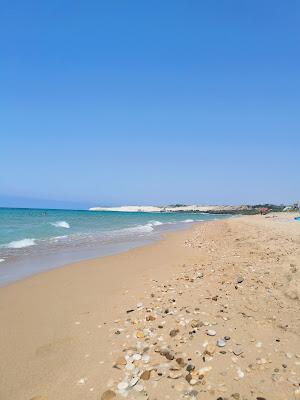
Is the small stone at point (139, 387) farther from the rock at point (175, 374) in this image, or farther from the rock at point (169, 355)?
the rock at point (169, 355)

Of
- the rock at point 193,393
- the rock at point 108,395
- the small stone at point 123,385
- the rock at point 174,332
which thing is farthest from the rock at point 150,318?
the rock at point 193,393

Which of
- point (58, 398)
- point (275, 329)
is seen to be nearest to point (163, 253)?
point (275, 329)

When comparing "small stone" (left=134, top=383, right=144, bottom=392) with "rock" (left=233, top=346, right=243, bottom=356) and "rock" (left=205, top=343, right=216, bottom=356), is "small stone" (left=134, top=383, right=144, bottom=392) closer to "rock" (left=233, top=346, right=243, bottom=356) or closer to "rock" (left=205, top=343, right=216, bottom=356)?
"rock" (left=205, top=343, right=216, bottom=356)

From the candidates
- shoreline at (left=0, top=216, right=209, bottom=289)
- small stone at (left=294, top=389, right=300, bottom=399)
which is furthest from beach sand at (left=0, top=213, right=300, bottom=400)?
shoreline at (left=0, top=216, right=209, bottom=289)

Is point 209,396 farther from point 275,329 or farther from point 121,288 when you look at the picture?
point 121,288

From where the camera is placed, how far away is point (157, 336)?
5488 mm

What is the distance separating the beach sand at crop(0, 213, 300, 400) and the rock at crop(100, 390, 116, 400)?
0.01 meters

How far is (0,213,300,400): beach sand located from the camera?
13.6 feet

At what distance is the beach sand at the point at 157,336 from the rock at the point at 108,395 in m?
0.01

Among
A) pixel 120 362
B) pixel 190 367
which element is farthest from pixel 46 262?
pixel 190 367

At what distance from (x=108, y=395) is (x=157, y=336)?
5.21ft

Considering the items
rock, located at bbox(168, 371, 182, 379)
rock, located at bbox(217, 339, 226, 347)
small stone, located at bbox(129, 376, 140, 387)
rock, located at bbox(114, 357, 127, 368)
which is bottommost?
small stone, located at bbox(129, 376, 140, 387)

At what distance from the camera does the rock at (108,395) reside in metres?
4.00

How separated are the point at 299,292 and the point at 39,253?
41.4ft
